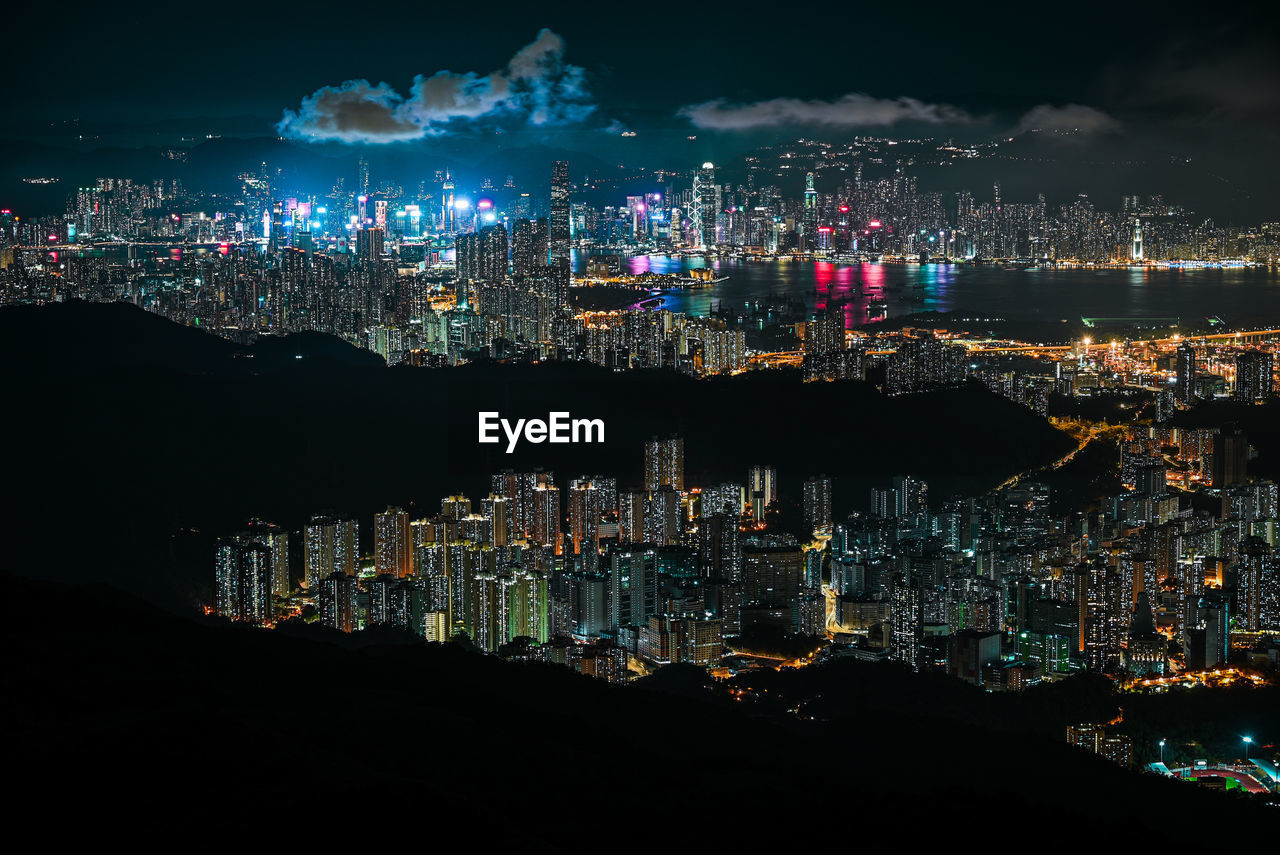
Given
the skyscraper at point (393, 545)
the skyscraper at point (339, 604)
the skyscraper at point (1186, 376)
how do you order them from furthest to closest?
the skyscraper at point (1186, 376) < the skyscraper at point (393, 545) < the skyscraper at point (339, 604)

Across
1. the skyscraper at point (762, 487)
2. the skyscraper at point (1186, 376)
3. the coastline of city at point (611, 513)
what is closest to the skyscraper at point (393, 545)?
the coastline of city at point (611, 513)

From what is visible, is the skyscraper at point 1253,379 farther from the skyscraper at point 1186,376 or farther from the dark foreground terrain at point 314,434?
the dark foreground terrain at point 314,434

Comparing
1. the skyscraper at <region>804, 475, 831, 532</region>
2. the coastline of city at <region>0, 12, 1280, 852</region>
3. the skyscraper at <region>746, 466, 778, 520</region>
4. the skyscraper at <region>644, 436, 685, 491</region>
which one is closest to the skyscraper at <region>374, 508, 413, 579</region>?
the coastline of city at <region>0, 12, 1280, 852</region>

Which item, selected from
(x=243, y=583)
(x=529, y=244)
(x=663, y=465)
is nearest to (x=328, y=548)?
(x=243, y=583)

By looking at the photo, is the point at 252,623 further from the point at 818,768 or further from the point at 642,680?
the point at 818,768

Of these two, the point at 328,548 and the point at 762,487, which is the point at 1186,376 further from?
the point at 328,548

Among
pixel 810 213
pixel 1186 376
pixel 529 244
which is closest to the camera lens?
pixel 1186 376
